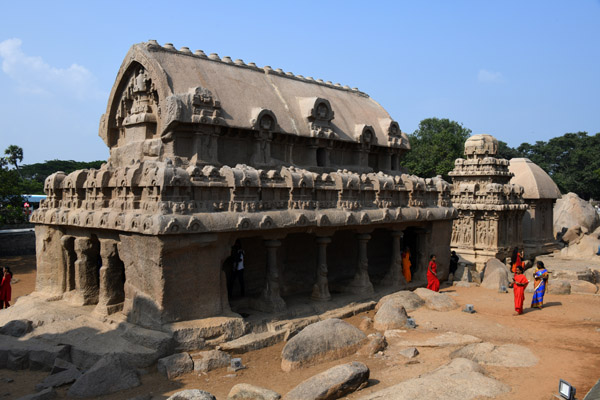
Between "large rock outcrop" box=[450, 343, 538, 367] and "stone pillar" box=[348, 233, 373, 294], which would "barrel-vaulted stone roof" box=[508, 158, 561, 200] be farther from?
"large rock outcrop" box=[450, 343, 538, 367]

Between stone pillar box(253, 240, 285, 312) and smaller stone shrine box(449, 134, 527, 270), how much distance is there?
11157mm

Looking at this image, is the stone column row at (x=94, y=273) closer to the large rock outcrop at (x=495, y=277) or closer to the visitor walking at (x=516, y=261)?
the visitor walking at (x=516, y=261)

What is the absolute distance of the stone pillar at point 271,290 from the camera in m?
11.4

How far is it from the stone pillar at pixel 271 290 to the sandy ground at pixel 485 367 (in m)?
1.20

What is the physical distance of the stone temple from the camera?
9.65m

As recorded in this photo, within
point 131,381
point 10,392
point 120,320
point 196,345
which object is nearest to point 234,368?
point 196,345

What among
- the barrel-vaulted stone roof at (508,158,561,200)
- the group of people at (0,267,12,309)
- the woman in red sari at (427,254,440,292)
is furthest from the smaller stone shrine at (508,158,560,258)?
the group of people at (0,267,12,309)

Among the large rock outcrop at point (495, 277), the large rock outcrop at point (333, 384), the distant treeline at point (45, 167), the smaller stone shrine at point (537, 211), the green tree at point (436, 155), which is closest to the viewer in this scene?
the large rock outcrop at point (333, 384)

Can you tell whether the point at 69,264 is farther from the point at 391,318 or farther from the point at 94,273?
the point at 391,318

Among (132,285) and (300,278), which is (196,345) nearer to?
(132,285)

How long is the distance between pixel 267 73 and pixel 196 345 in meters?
8.76

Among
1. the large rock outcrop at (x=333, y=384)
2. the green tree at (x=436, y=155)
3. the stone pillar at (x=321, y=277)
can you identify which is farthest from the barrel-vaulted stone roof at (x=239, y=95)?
the green tree at (x=436, y=155)

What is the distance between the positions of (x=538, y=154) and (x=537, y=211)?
173 feet

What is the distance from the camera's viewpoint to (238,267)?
12.1 metres
